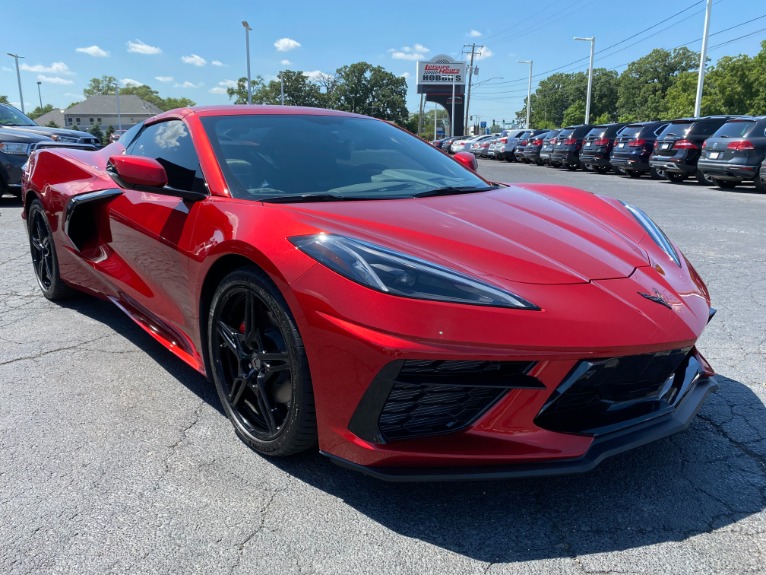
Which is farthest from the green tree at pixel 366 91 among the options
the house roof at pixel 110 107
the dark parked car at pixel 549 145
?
the dark parked car at pixel 549 145

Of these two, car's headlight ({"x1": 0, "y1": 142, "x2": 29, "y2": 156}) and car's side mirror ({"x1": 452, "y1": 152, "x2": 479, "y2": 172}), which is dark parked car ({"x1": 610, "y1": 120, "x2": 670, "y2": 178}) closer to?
car's side mirror ({"x1": 452, "y1": 152, "x2": 479, "y2": 172})

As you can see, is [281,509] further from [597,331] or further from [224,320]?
[597,331]

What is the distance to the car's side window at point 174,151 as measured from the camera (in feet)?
8.84

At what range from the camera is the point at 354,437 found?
73.9 inches

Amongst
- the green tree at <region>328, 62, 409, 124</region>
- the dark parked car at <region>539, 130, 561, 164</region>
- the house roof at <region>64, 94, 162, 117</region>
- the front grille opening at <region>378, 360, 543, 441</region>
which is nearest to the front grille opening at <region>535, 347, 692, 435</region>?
the front grille opening at <region>378, 360, 543, 441</region>

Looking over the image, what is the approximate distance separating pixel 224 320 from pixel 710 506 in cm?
188

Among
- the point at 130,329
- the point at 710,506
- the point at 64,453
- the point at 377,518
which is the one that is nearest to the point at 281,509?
the point at 377,518

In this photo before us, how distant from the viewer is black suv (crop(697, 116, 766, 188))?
12.3m

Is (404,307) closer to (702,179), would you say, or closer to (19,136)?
(19,136)

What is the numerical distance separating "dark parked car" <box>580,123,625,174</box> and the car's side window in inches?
694

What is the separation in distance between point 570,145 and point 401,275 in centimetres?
2101

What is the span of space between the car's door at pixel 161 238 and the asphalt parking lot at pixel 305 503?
0.44 meters

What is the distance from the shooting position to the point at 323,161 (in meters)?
2.81

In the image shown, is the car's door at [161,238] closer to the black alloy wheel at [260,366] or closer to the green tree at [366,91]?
the black alloy wheel at [260,366]
